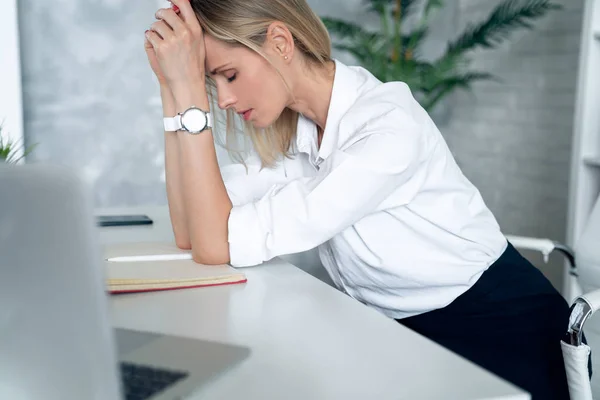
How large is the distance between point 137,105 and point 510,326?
2728 mm

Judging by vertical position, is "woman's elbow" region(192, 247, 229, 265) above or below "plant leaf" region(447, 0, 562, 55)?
below

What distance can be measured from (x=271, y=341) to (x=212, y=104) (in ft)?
2.93

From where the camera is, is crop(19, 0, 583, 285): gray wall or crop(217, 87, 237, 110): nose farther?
crop(19, 0, 583, 285): gray wall

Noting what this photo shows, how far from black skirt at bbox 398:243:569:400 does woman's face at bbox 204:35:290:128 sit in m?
0.51

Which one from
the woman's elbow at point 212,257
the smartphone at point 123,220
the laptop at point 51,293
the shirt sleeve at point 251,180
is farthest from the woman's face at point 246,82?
the laptop at point 51,293

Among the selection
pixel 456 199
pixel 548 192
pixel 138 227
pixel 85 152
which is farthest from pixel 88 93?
pixel 456 199

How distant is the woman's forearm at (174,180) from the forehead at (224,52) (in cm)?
15

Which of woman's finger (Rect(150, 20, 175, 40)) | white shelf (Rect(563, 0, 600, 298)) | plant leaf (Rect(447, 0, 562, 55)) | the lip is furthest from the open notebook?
plant leaf (Rect(447, 0, 562, 55))

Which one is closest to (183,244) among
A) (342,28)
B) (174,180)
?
(174,180)

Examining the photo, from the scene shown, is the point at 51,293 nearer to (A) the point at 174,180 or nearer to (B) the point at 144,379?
(B) the point at 144,379

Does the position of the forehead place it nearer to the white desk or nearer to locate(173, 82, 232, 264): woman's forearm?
locate(173, 82, 232, 264): woman's forearm

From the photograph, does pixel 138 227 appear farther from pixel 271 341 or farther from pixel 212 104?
pixel 271 341

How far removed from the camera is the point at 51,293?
45 cm

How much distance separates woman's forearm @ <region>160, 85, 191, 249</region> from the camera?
150 cm
